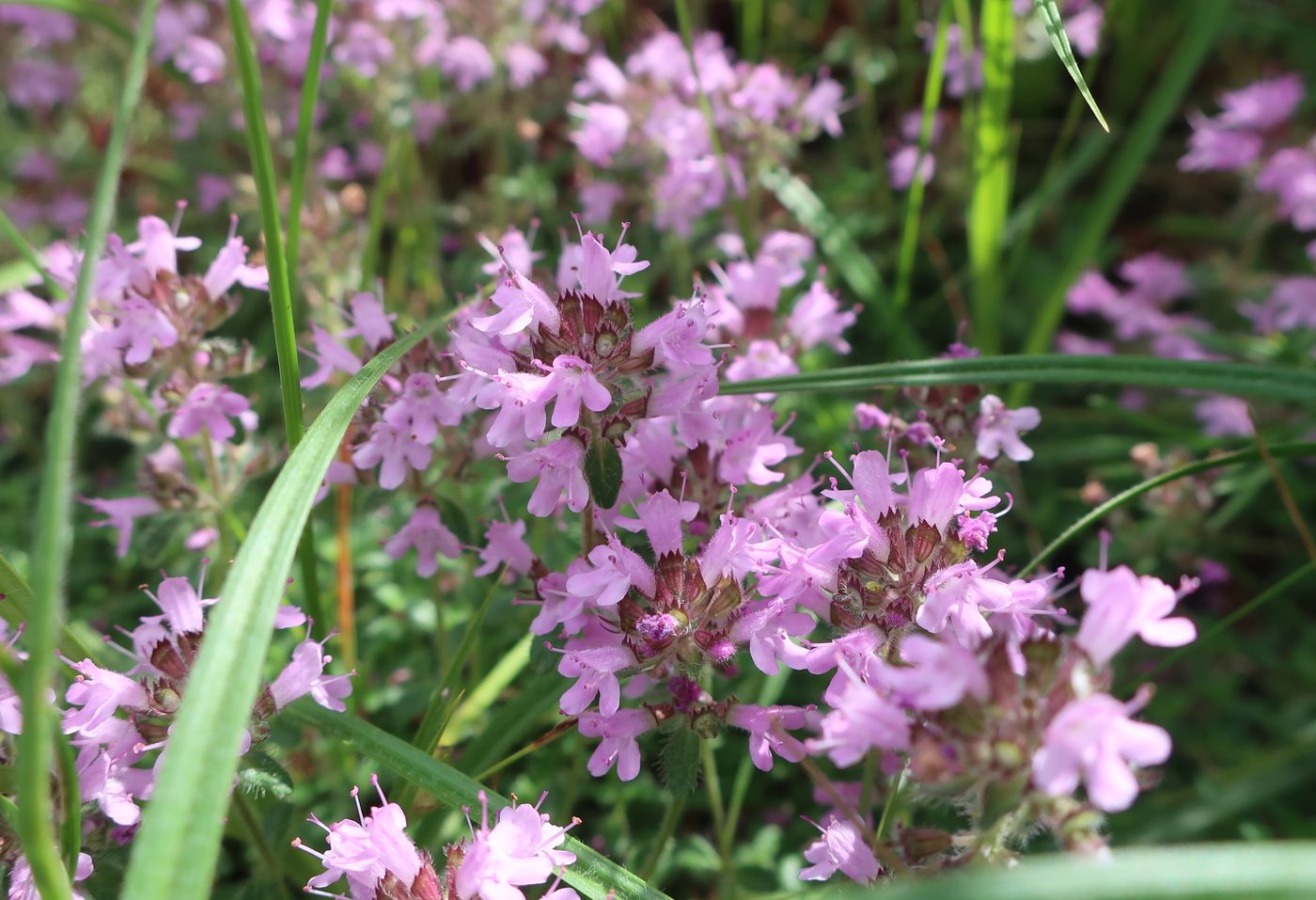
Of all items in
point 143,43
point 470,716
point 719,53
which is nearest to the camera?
point 143,43

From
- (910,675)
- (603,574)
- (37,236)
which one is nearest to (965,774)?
(910,675)

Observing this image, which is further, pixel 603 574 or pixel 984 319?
pixel 984 319

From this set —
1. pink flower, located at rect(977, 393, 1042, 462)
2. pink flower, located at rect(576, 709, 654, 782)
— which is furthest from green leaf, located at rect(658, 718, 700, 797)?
pink flower, located at rect(977, 393, 1042, 462)

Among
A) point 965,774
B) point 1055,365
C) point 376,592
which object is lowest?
point 965,774

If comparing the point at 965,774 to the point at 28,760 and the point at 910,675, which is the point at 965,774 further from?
the point at 28,760

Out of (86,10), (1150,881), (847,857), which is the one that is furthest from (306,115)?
(1150,881)

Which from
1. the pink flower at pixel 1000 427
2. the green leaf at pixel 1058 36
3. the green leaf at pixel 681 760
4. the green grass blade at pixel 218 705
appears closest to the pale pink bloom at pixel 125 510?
the green grass blade at pixel 218 705

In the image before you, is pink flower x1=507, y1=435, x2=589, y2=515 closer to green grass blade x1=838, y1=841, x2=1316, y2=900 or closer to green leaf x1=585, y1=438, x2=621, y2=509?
green leaf x1=585, y1=438, x2=621, y2=509
